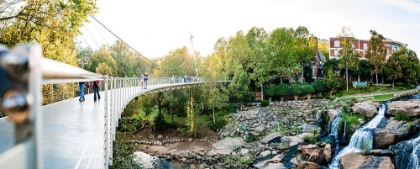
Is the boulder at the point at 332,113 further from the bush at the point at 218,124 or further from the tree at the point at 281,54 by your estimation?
the tree at the point at 281,54

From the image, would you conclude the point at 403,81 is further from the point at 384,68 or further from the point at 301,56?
the point at 301,56

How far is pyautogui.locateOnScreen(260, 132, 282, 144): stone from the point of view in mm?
9707

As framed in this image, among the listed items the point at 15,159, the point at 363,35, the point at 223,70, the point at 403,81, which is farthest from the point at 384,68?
the point at 15,159

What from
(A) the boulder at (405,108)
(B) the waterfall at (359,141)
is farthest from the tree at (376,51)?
(B) the waterfall at (359,141)

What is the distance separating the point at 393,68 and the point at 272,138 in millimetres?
6271

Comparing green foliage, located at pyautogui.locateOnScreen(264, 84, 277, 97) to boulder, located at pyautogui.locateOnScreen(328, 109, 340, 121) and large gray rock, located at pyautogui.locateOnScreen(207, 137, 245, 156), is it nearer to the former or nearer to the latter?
boulder, located at pyautogui.locateOnScreen(328, 109, 340, 121)

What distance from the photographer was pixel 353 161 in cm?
675

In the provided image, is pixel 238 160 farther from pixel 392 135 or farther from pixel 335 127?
pixel 392 135

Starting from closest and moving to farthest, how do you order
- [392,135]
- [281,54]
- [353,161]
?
1. [353,161]
2. [392,135]
3. [281,54]

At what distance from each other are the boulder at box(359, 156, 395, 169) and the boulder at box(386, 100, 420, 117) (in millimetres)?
2207

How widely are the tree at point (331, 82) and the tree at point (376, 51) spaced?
4.99ft

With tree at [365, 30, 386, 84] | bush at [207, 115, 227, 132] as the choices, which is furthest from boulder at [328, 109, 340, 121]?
tree at [365, 30, 386, 84]

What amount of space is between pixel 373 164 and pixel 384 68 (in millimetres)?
7983

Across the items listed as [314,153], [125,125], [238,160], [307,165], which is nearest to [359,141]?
[314,153]
